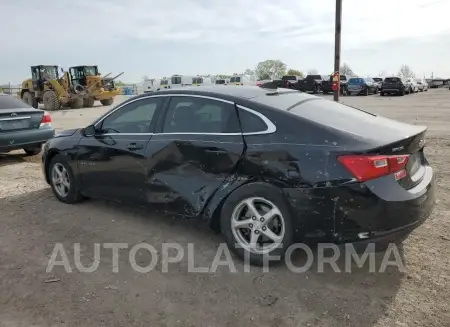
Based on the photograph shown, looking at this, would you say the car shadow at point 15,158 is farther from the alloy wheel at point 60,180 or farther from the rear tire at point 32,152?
the alloy wheel at point 60,180

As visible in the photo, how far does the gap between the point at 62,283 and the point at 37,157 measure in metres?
6.28

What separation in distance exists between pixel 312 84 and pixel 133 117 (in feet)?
120

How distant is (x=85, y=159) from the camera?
4855mm

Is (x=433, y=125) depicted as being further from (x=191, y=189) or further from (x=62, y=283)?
(x=62, y=283)

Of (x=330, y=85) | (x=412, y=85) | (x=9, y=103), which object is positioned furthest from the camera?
(x=412, y=85)

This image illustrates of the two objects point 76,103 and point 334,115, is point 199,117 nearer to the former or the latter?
point 334,115

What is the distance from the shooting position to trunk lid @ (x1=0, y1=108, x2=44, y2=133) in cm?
771

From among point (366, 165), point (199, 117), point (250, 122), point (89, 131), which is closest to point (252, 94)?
point (250, 122)

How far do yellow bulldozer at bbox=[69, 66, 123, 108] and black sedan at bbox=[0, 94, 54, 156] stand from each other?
693 inches

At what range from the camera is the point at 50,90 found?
2514 centimetres

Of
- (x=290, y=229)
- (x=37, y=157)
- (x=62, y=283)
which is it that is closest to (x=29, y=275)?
(x=62, y=283)

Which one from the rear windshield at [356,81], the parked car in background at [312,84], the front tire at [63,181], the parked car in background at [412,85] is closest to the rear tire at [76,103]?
the front tire at [63,181]

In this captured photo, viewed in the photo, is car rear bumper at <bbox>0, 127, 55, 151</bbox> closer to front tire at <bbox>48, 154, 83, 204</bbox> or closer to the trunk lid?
the trunk lid

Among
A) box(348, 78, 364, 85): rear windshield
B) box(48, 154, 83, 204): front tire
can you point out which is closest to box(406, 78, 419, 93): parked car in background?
box(348, 78, 364, 85): rear windshield
